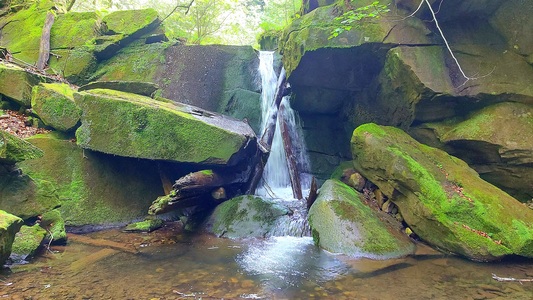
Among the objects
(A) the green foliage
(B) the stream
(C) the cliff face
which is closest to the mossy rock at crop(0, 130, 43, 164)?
(B) the stream

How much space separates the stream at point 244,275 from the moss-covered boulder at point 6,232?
26cm

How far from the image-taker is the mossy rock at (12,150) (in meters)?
4.90

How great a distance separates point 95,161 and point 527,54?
983cm

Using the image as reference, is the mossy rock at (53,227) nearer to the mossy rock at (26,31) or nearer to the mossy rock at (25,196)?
the mossy rock at (25,196)

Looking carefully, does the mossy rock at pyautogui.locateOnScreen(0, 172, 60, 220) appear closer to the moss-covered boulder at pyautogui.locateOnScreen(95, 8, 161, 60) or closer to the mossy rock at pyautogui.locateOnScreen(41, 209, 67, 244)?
the mossy rock at pyautogui.locateOnScreen(41, 209, 67, 244)

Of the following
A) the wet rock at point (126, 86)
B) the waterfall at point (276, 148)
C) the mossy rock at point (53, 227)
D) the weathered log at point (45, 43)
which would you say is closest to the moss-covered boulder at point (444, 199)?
the waterfall at point (276, 148)

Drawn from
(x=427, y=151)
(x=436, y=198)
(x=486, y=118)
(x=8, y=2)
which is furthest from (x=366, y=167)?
(x=8, y=2)

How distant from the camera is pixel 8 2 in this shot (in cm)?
1304

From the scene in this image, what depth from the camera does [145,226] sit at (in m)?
6.87

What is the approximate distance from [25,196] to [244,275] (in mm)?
3954

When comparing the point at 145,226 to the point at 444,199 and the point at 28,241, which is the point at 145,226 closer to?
the point at 28,241

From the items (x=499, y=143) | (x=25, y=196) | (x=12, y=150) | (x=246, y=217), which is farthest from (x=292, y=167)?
(x=12, y=150)

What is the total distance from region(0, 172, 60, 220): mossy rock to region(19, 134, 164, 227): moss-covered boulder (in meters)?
1.36

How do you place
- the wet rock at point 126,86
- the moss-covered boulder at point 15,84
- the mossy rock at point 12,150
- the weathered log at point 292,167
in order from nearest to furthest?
1. the mossy rock at point 12,150
2. the moss-covered boulder at point 15,84
3. the wet rock at point 126,86
4. the weathered log at point 292,167
